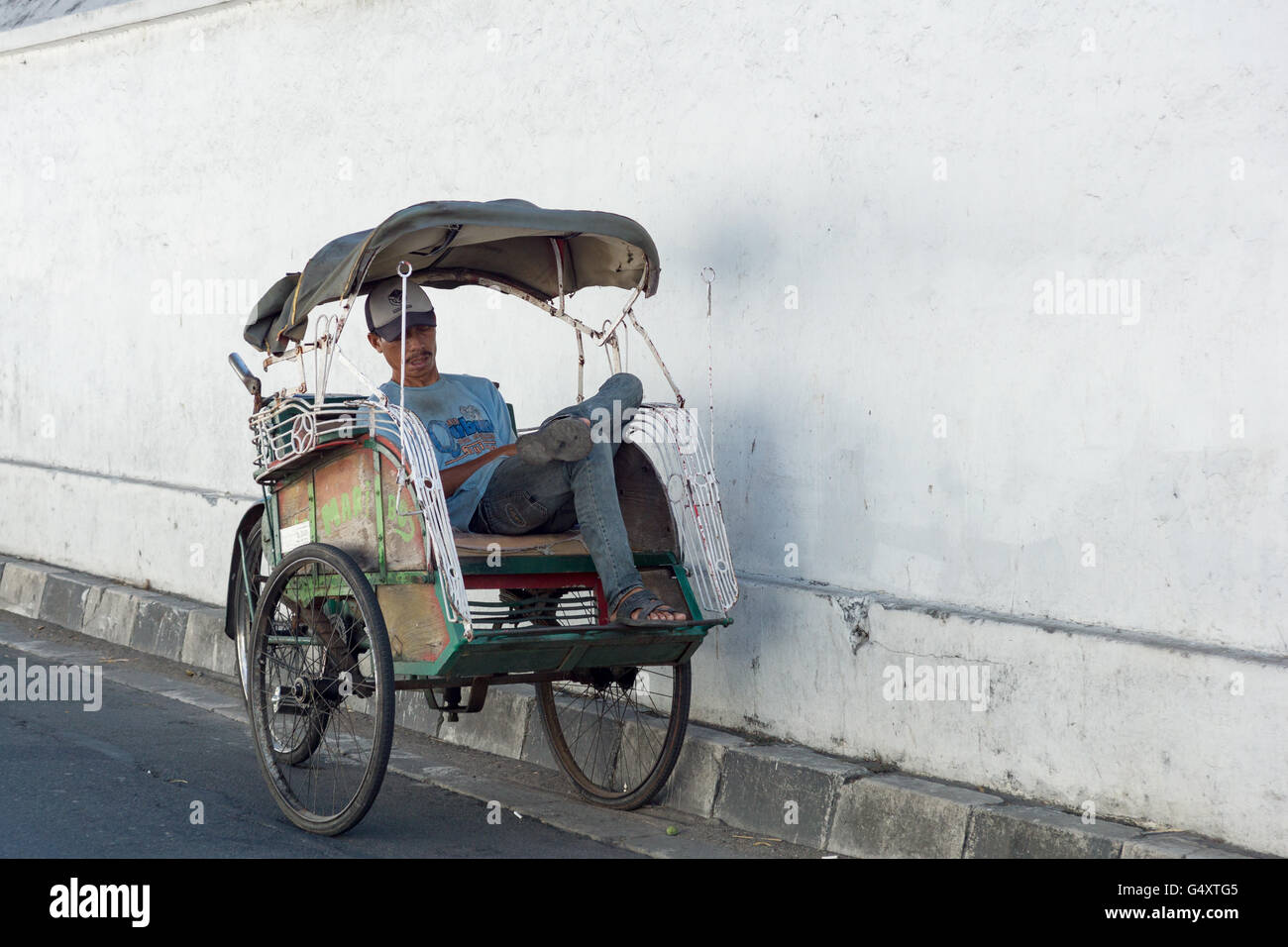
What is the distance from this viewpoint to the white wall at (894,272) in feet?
14.1

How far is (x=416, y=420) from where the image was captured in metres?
4.74

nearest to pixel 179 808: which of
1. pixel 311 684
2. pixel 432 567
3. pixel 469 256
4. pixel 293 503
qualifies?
pixel 311 684

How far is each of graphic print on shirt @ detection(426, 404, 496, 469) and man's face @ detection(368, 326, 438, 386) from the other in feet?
0.61

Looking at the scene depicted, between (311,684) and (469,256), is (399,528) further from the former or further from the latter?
(469,256)

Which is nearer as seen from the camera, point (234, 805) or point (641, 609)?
point (641, 609)

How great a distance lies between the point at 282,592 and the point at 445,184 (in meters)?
2.79

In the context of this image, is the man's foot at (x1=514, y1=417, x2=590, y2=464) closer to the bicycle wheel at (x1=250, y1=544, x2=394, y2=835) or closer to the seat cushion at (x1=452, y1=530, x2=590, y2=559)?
the seat cushion at (x1=452, y1=530, x2=590, y2=559)

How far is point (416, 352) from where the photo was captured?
17.8ft

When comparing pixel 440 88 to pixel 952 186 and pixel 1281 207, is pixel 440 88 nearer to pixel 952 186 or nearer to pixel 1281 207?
pixel 952 186

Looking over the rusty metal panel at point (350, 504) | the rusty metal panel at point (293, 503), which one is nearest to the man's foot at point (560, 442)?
the rusty metal panel at point (350, 504)

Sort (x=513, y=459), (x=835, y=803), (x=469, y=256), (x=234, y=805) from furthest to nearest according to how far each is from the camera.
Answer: (x=469, y=256) → (x=234, y=805) → (x=513, y=459) → (x=835, y=803)

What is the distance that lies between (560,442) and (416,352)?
Answer: 0.92m

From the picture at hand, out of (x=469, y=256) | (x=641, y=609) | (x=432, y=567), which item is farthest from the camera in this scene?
(x=469, y=256)

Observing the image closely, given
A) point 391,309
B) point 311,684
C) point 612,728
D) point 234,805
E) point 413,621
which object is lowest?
point 234,805
